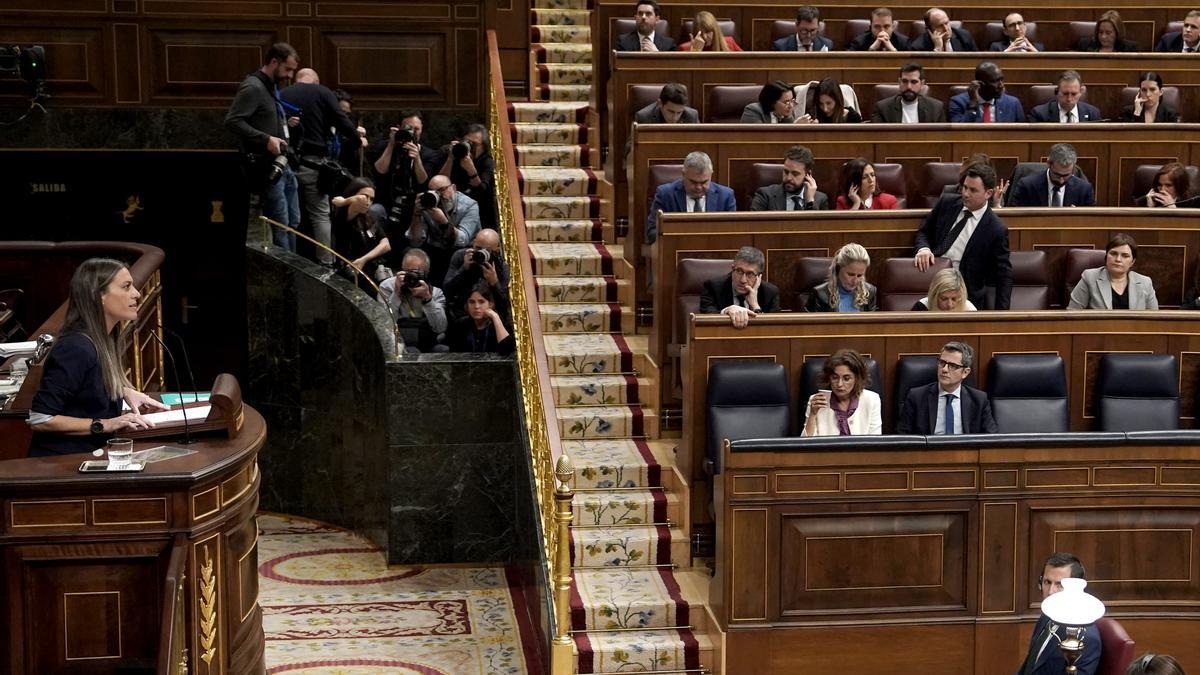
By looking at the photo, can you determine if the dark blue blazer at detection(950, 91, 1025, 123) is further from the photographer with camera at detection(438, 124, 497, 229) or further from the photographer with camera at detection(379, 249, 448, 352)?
the photographer with camera at detection(379, 249, 448, 352)

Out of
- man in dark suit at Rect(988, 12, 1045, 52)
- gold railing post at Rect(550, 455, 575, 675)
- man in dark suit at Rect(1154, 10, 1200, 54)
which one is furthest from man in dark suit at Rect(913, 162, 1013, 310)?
man in dark suit at Rect(1154, 10, 1200, 54)

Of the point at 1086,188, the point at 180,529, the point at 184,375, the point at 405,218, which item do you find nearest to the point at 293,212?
the point at 405,218

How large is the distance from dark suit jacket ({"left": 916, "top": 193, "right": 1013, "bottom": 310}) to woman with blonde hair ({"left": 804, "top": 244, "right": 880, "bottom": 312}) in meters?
0.40

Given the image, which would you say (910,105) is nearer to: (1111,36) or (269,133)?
(1111,36)

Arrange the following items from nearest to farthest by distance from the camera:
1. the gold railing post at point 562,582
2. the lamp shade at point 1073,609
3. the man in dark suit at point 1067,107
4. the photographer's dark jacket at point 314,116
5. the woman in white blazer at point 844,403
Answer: the lamp shade at point 1073,609, the gold railing post at point 562,582, the woman in white blazer at point 844,403, the man in dark suit at point 1067,107, the photographer's dark jacket at point 314,116

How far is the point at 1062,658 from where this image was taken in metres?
3.37

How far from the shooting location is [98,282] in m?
3.65

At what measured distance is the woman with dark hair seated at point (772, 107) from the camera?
19.9 ft

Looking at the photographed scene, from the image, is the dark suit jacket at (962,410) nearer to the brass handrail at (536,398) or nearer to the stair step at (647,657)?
the stair step at (647,657)

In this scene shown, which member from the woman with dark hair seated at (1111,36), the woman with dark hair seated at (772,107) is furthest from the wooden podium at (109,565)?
the woman with dark hair seated at (1111,36)

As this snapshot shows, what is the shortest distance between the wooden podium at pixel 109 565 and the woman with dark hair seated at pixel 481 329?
2605 mm

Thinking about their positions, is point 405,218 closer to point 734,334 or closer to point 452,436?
point 452,436

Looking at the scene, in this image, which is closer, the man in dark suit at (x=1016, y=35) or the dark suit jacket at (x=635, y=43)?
the dark suit jacket at (x=635, y=43)

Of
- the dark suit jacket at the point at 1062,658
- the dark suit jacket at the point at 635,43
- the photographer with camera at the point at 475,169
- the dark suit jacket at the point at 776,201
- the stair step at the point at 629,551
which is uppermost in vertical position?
the dark suit jacket at the point at 635,43
